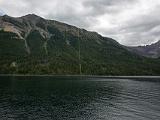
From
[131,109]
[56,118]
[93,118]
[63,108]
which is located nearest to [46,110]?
[63,108]

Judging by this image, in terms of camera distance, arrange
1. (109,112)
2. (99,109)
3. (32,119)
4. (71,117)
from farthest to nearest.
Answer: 1. (99,109)
2. (109,112)
3. (71,117)
4. (32,119)

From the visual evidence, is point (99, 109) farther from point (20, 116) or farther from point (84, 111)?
point (20, 116)

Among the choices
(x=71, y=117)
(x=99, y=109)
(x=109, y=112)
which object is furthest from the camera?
(x=99, y=109)

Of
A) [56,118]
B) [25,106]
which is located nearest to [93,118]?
[56,118]

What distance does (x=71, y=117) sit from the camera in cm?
7712

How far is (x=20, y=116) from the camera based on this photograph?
76.0 meters

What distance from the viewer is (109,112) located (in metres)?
85.8

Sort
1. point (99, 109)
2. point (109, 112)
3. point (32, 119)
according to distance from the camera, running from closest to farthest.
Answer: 1. point (32, 119)
2. point (109, 112)
3. point (99, 109)

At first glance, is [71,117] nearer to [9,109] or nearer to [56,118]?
[56,118]

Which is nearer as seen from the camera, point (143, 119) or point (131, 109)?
point (143, 119)

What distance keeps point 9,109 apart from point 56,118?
22.5m

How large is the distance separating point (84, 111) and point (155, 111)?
1049 inches

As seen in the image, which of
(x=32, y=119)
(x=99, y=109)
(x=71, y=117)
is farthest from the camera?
(x=99, y=109)

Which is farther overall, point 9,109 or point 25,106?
point 25,106
